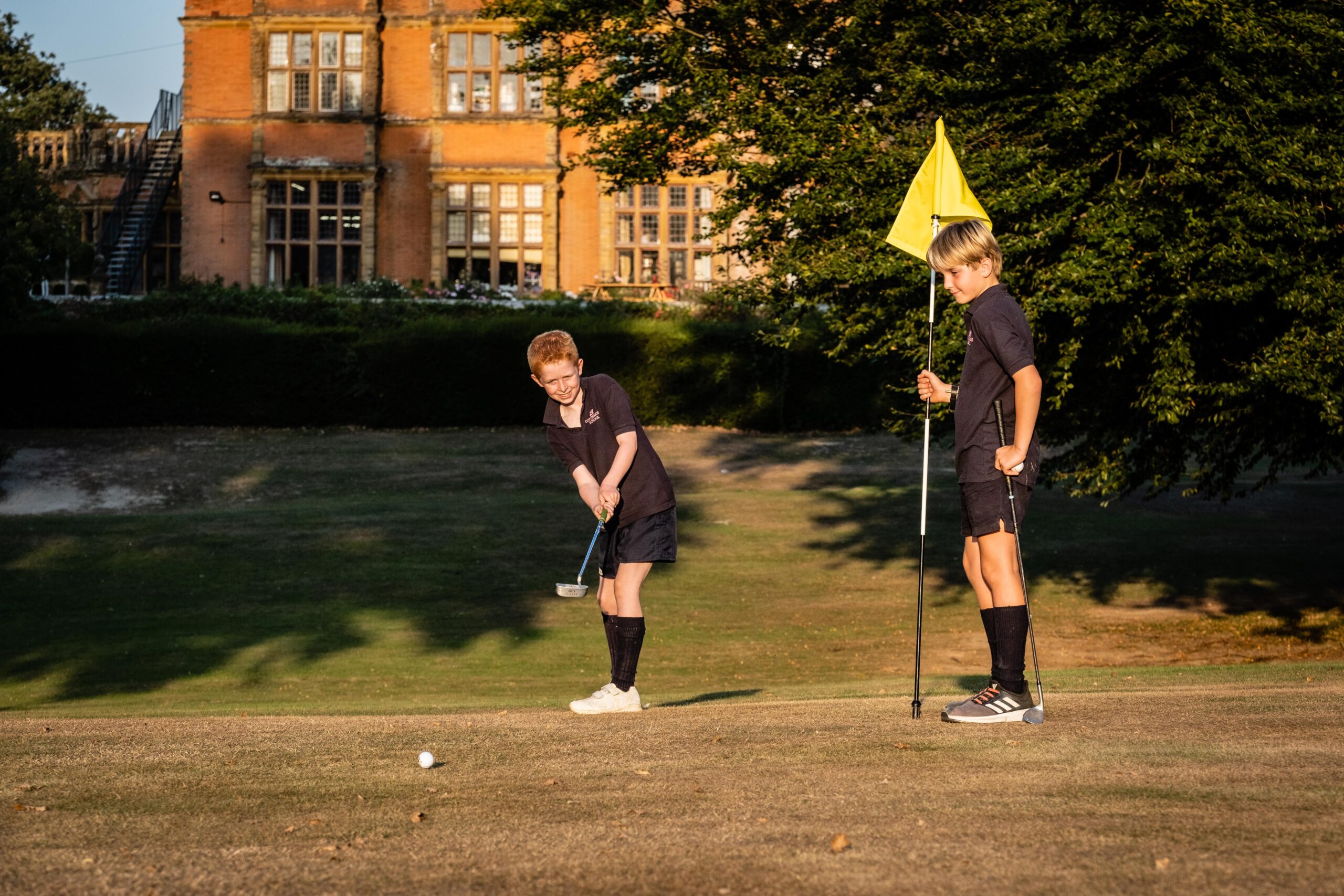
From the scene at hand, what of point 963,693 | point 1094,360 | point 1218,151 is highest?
point 1218,151

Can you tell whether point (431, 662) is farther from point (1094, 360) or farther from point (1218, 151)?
point (1218, 151)

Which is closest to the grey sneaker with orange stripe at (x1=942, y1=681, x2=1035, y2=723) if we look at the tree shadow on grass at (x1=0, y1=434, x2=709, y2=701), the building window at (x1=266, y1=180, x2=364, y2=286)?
the tree shadow on grass at (x1=0, y1=434, x2=709, y2=701)

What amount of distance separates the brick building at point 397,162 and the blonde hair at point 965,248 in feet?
112

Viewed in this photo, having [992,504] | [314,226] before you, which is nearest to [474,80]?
[314,226]

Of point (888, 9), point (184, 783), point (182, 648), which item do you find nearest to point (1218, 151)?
point (888, 9)

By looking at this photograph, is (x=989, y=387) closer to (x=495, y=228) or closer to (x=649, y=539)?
(x=649, y=539)

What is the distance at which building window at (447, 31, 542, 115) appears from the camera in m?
40.7

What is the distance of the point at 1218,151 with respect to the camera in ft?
37.4

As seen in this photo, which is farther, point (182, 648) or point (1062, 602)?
point (1062, 602)

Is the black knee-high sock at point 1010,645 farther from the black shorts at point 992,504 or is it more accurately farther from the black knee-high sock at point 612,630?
the black knee-high sock at point 612,630

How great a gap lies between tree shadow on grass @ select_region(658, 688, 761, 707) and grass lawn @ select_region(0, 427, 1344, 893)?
0.34 feet

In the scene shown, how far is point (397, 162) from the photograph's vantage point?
136 ft

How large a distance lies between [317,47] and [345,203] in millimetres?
4425

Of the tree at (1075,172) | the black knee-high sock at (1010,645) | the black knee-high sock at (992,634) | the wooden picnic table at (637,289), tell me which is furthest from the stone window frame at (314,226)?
the black knee-high sock at (1010,645)
